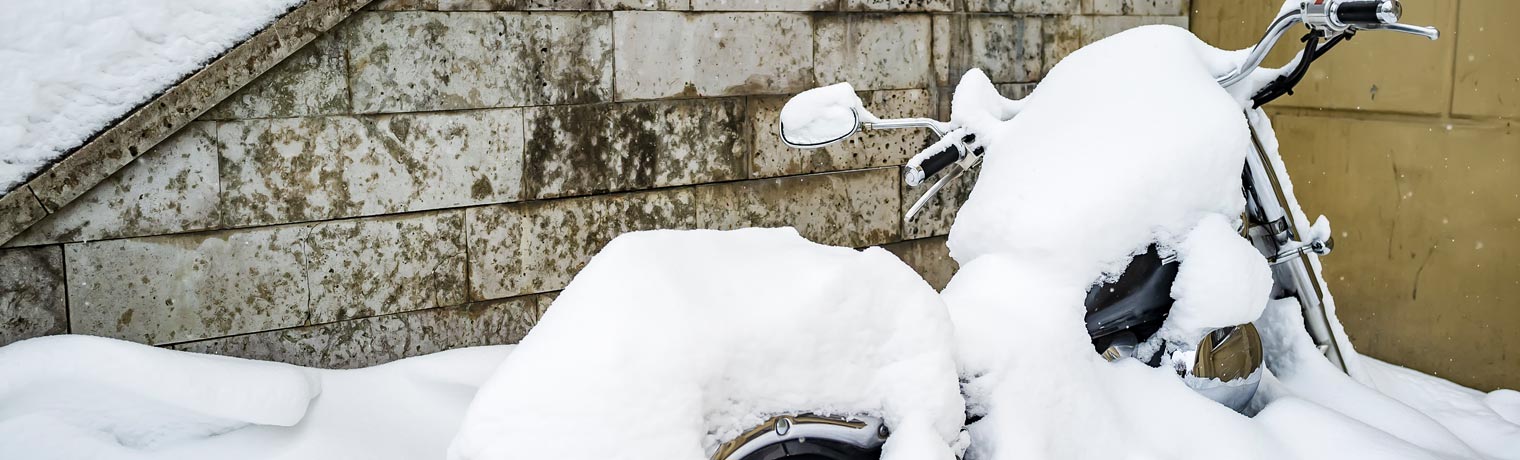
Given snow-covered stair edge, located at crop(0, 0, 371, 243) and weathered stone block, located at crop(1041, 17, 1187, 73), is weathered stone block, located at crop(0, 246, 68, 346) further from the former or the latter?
weathered stone block, located at crop(1041, 17, 1187, 73)

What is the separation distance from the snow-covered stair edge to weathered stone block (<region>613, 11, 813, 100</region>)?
1.04 meters

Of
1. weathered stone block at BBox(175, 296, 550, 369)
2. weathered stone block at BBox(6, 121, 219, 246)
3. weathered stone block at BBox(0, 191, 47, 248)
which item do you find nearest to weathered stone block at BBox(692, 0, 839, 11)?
weathered stone block at BBox(175, 296, 550, 369)

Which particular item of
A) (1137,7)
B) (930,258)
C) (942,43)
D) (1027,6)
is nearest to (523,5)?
(942,43)

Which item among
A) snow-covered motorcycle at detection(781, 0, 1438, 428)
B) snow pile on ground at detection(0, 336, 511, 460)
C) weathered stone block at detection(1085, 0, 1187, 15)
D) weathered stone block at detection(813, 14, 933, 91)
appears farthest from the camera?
weathered stone block at detection(1085, 0, 1187, 15)

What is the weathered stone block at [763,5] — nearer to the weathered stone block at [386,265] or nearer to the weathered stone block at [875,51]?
the weathered stone block at [875,51]

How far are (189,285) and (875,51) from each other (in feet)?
9.37

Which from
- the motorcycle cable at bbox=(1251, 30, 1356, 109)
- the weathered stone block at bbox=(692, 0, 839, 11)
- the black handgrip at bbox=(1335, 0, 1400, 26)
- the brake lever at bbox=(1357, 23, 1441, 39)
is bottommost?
the motorcycle cable at bbox=(1251, 30, 1356, 109)

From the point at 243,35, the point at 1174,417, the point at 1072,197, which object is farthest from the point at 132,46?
the point at 1174,417

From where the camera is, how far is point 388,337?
392 centimetres

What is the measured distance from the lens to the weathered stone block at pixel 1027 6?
5.13 metres

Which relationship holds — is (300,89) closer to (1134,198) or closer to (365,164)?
(365,164)

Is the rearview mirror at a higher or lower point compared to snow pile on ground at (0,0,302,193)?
lower

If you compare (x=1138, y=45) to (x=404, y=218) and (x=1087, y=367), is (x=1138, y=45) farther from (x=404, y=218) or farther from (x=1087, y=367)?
(x=404, y=218)

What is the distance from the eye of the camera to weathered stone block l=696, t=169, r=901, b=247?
460cm
